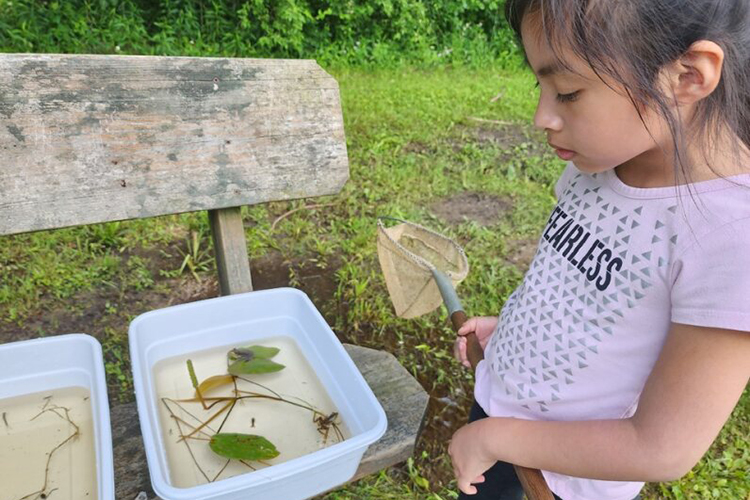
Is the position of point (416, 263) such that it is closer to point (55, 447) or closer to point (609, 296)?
point (609, 296)

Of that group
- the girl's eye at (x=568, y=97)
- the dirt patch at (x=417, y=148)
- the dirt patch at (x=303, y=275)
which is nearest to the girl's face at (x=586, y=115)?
the girl's eye at (x=568, y=97)

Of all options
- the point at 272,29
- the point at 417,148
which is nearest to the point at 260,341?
the point at 417,148

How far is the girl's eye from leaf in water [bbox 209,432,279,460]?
0.74m

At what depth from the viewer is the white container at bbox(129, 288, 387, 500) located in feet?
2.83

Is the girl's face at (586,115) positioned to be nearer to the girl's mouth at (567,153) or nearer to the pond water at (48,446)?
the girl's mouth at (567,153)

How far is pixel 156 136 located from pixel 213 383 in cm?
52

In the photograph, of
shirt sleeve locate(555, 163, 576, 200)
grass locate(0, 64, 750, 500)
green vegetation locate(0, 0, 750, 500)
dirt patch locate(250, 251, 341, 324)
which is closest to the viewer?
shirt sleeve locate(555, 163, 576, 200)

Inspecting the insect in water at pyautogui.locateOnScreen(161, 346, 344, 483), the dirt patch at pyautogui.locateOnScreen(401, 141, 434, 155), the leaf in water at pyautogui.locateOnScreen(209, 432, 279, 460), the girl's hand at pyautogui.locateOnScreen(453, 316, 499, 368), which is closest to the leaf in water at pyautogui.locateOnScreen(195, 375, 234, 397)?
the insect in water at pyautogui.locateOnScreen(161, 346, 344, 483)

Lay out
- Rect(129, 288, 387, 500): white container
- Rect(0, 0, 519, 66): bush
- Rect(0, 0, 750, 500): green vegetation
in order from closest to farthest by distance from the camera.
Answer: Rect(129, 288, 387, 500): white container, Rect(0, 0, 750, 500): green vegetation, Rect(0, 0, 519, 66): bush

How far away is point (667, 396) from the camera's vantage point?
0.66 metres

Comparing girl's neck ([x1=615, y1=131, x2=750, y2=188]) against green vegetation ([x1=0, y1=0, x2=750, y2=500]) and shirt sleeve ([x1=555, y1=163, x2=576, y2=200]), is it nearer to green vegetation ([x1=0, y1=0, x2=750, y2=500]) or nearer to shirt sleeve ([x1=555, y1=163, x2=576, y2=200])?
shirt sleeve ([x1=555, y1=163, x2=576, y2=200])

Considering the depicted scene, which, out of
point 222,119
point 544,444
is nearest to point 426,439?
point 544,444

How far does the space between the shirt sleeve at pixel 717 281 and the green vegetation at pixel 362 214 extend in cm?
106

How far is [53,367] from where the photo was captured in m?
1.10
